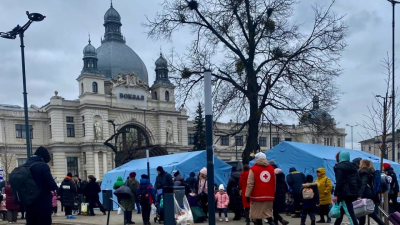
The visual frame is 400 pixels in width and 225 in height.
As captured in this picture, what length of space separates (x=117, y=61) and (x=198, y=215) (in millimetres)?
58634

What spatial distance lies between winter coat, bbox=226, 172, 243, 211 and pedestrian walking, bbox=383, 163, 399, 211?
4704mm

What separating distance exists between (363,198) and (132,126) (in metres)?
58.1

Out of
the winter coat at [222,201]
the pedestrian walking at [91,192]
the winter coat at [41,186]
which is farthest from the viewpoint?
the pedestrian walking at [91,192]

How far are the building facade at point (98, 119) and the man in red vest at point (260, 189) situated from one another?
4776 cm

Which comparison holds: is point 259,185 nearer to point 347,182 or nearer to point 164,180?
point 347,182

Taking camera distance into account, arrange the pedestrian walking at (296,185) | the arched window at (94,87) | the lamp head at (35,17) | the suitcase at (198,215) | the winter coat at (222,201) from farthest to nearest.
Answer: the arched window at (94,87)
the lamp head at (35,17)
the winter coat at (222,201)
the suitcase at (198,215)
the pedestrian walking at (296,185)

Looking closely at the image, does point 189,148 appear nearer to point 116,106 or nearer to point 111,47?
point 116,106

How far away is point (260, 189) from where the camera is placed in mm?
8672

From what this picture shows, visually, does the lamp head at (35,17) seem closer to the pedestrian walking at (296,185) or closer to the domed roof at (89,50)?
the pedestrian walking at (296,185)

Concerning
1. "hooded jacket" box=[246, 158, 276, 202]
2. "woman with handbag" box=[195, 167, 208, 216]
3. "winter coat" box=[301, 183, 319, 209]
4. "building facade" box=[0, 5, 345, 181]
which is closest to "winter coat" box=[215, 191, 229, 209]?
"woman with handbag" box=[195, 167, 208, 216]

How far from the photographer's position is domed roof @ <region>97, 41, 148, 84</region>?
6856 cm

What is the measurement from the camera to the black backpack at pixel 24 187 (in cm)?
742

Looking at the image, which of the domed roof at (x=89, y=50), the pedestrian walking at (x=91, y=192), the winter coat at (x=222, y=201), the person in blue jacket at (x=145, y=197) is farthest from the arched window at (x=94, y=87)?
the winter coat at (x=222, y=201)

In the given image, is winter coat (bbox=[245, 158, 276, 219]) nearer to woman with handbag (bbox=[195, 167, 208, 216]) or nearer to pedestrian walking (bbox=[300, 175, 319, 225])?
pedestrian walking (bbox=[300, 175, 319, 225])
